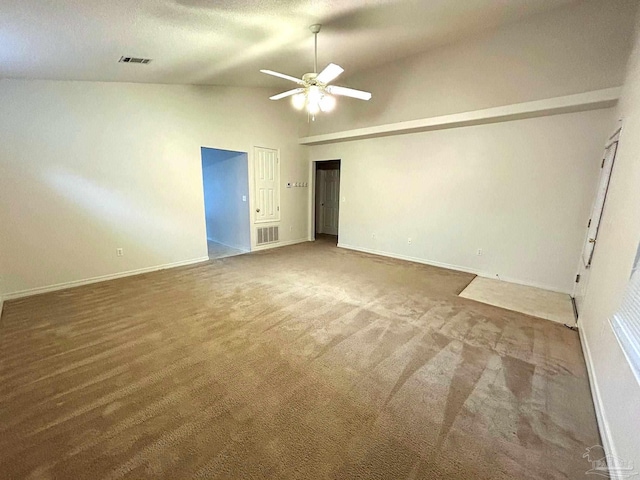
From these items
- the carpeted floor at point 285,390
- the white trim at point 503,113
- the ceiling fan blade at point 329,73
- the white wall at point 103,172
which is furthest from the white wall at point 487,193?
the white wall at point 103,172

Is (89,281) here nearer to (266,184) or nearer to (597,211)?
(266,184)

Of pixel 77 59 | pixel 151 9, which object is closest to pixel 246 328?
pixel 151 9

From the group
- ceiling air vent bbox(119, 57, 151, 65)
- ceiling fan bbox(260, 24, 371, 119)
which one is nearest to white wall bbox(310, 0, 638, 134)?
ceiling fan bbox(260, 24, 371, 119)

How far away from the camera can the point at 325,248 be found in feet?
21.7

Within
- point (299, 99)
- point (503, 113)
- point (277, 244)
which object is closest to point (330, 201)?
point (277, 244)

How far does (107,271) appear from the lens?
4.17 metres

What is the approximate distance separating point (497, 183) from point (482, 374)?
3.45 m

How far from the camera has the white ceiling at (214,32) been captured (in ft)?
6.93

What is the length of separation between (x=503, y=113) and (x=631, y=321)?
11.6 feet

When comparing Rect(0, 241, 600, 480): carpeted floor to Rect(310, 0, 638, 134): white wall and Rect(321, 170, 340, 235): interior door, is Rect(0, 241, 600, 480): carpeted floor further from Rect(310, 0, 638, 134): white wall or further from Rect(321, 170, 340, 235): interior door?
Rect(321, 170, 340, 235): interior door

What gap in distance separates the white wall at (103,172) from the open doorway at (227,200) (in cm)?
59

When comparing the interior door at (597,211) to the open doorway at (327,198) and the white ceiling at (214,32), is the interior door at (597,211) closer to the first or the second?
the white ceiling at (214,32)

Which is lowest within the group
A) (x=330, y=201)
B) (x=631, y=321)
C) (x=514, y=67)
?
(x=631, y=321)

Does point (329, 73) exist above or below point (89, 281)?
above
